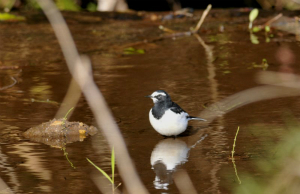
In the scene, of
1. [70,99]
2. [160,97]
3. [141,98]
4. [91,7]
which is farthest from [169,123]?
[91,7]

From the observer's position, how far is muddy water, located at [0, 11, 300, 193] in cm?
465

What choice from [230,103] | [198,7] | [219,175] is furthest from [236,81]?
[198,7]

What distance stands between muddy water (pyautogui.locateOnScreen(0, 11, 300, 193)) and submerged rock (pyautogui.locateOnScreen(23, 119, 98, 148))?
16 cm

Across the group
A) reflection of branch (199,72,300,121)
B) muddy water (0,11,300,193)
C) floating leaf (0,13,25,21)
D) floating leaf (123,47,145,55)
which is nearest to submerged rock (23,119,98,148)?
muddy water (0,11,300,193)

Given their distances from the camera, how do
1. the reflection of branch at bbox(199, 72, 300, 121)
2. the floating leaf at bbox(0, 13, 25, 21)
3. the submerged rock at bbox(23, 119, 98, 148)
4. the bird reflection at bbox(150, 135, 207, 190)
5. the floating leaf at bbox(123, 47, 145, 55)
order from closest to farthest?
1. the bird reflection at bbox(150, 135, 207, 190)
2. the submerged rock at bbox(23, 119, 98, 148)
3. the reflection of branch at bbox(199, 72, 300, 121)
4. the floating leaf at bbox(123, 47, 145, 55)
5. the floating leaf at bbox(0, 13, 25, 21)

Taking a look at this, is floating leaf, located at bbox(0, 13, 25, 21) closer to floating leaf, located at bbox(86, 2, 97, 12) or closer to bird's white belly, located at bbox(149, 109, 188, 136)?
floating leaf, located at bbox(86, 2, 97, 12)

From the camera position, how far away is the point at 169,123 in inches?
209

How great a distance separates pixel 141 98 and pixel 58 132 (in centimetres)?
172

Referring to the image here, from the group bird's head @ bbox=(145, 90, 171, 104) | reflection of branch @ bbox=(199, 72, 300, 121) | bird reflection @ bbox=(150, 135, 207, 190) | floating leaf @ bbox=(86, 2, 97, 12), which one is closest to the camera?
bird reflection @ bbox=(150, 135, 207, 190)

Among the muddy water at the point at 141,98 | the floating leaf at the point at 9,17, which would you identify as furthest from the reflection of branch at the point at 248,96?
the floating leaf at the point at 9,17

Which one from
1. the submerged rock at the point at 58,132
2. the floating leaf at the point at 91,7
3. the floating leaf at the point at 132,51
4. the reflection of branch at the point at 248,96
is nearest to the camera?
the submerged rock at the point at 58,132

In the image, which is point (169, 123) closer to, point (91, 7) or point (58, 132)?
point (58, 132)

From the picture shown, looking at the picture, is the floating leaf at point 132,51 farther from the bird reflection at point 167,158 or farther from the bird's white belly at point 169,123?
the bird's white belly at point 169,123

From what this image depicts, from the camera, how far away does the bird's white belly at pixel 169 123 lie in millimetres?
5301
